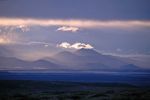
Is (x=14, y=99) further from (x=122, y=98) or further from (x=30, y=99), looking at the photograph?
(x=122, y=98)

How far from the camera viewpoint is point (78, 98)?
3891 centimetres

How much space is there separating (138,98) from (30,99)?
11.2m

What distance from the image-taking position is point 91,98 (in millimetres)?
38594

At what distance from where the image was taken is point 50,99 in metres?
38.6

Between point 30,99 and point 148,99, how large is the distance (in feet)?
40.1

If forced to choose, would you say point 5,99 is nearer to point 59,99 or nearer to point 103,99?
point 59,99

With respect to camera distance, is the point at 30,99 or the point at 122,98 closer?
the point at 122,98

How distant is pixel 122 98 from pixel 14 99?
11521mm

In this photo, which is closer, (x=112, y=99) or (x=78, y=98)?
(x=112, y=99)

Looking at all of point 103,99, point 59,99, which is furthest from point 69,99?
point 103,99

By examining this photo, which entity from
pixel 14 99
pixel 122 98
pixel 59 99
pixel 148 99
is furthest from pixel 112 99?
pixel 14 99

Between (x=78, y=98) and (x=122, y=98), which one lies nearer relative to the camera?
(x=122, y=98)

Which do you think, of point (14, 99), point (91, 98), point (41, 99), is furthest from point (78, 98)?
point (14, 99)

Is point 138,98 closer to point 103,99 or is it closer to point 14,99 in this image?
point 103,99
